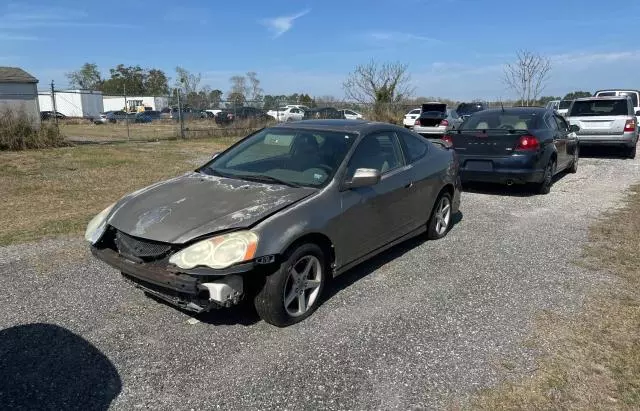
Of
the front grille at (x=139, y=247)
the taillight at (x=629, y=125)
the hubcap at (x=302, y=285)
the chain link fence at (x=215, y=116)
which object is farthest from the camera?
the chain link fence at (x=215, y=116)

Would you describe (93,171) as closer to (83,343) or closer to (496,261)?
(83,343)

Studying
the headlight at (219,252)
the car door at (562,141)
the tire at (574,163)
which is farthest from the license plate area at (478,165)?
the headlight at (219,252)

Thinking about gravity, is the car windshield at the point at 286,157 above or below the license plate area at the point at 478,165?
above

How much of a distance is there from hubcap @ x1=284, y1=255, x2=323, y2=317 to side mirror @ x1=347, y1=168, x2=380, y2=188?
760 millimetres

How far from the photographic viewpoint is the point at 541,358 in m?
3.30

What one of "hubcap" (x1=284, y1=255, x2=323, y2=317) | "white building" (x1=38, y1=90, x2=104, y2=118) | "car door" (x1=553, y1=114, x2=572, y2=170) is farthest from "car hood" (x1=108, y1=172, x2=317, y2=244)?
"white building" (x1=38, y1=90, x2=104, y2=118)

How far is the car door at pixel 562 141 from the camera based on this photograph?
367 inches

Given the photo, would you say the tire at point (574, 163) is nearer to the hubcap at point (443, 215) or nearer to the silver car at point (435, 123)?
the hubcap at point (443, 215)

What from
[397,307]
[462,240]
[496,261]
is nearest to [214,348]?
[397,307]

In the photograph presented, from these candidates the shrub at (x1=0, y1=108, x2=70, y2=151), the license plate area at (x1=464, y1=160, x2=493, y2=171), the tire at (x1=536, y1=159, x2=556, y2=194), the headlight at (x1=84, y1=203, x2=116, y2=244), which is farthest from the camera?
the shrub at (x1=0, y1=108, x2=70, y2=151)

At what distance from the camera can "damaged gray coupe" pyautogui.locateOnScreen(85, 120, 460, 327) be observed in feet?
10.9

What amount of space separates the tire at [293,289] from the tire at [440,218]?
2.18 m

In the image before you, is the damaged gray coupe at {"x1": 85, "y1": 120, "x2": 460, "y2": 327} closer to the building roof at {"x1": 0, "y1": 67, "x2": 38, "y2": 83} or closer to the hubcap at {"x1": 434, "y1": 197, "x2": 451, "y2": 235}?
the hubcap at {"x1": 434, "y1": 197, "x2": 451, "y2": 235}

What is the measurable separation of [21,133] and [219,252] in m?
14.2
